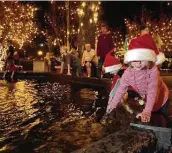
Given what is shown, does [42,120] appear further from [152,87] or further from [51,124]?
[152,87]

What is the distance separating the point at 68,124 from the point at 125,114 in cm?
89

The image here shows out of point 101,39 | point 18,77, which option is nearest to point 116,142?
point 101,39

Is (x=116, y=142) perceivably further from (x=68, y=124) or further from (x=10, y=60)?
(x=10, y=60)

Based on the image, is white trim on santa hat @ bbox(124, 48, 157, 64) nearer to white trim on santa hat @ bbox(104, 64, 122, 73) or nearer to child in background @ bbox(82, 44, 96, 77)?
white trim on santa hat @ bbox(104, 64, 122, 73)

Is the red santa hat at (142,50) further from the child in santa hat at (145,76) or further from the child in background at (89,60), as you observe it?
the child in background at (89,60)

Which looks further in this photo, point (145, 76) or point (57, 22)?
point (57, 22)

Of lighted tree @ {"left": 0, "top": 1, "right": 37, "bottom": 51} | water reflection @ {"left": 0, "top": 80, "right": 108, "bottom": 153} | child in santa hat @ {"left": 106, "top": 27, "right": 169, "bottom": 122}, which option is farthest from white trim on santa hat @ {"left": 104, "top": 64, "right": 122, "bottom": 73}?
lighted tree @ {"left": 0, "top": 1, "right": 37, "bottom": 51}

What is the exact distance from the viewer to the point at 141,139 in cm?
332

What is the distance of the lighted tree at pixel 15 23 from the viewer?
2970 centimetres

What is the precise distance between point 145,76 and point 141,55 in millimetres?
244

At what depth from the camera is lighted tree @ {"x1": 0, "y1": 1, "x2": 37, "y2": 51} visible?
2970 centimetres

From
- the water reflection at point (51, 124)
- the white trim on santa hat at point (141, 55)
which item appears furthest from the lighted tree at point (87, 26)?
the white trim on santa hat at point (141, 55)

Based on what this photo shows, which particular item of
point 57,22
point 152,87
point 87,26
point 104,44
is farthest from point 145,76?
point 57,22

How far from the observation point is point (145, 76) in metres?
4.09
